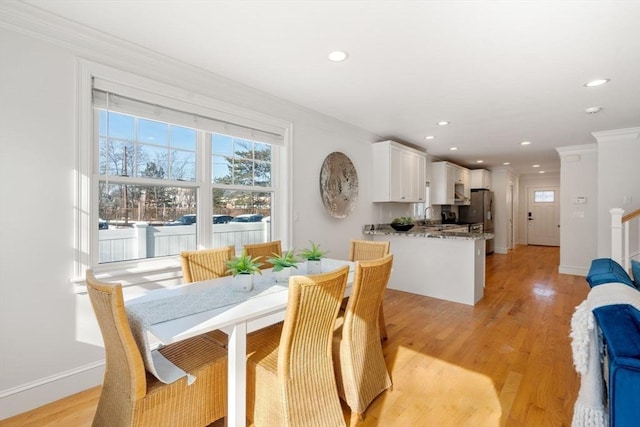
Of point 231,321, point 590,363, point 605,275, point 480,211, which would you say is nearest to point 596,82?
point 605,275

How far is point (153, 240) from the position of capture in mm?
2578

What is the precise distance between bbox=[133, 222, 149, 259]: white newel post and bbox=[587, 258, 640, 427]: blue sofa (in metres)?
2.86

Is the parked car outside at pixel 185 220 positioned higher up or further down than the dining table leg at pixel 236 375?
higher up

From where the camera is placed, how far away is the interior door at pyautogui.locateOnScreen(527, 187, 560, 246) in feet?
30.8

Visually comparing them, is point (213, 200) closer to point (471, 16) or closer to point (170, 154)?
point (170, 154)

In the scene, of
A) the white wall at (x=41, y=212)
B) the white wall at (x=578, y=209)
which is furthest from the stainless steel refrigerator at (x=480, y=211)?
the white wall at (x=41, y=212)

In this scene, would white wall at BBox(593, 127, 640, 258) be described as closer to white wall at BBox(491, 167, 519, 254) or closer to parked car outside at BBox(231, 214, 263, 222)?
white wall at BBox(491, 167, 519, 254)

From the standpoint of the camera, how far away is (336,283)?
1.58 metres

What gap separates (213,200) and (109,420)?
1.86 meters

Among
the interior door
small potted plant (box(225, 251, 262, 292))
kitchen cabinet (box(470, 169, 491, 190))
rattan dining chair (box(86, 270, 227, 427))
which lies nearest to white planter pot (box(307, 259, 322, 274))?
small potted plant (box(225, 251, 262, 292))

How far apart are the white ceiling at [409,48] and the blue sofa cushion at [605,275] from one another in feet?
4.92

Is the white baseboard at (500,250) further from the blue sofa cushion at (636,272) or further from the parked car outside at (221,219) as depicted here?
the parked car outside at (221,219)

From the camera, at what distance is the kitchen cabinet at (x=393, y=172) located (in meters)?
4.69

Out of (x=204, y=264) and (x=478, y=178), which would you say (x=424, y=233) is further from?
(x=478, y=178)
